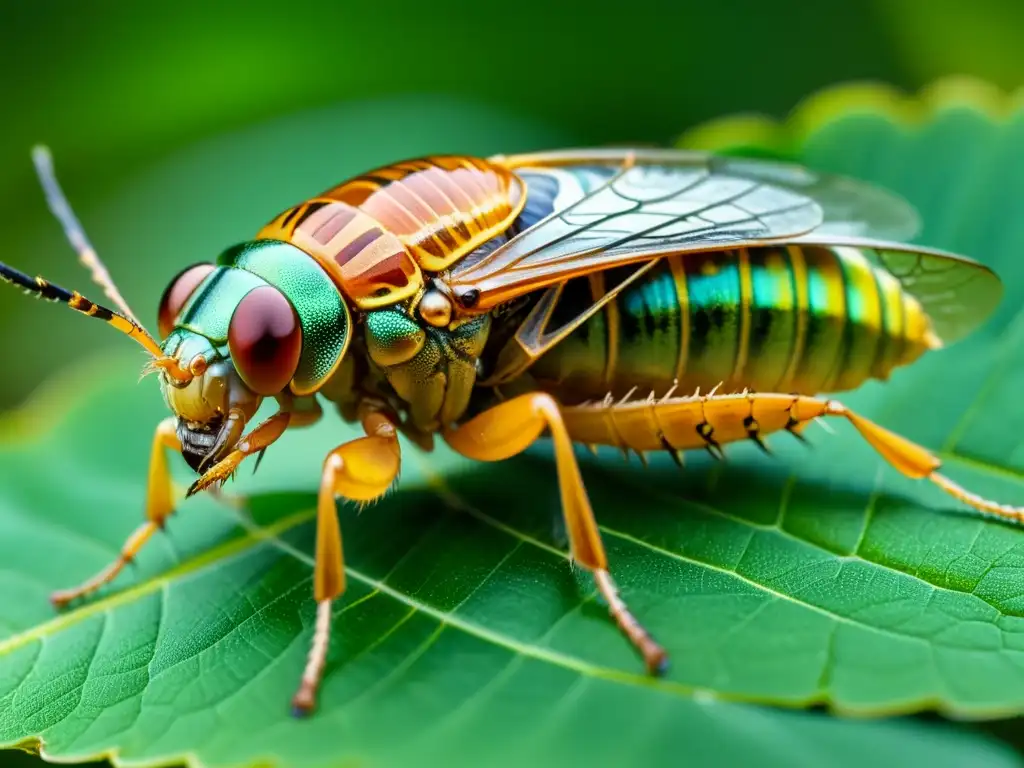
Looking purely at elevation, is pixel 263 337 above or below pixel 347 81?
below

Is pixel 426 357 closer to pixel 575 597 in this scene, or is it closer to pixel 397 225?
pixel 397 225

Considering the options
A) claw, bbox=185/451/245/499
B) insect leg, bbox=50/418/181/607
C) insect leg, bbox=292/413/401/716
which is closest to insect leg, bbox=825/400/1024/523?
insect leg, bbox=292/413/401/716

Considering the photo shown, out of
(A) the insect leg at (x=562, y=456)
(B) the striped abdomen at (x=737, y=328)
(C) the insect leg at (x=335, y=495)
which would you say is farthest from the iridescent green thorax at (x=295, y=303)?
(B) the striped abdomen at (x=737, y=328)

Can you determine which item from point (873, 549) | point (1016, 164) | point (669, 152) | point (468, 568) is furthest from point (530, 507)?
point (1016, 164)

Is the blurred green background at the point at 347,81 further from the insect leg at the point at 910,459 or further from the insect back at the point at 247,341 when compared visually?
the insect leg at the point at 910,459

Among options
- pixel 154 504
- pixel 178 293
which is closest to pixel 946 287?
pixel 178 293

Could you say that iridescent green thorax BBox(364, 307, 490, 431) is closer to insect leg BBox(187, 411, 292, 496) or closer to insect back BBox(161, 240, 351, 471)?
insect back BBox(161, 240, 351, 471)

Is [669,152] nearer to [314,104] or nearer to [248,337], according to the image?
[248,337]
